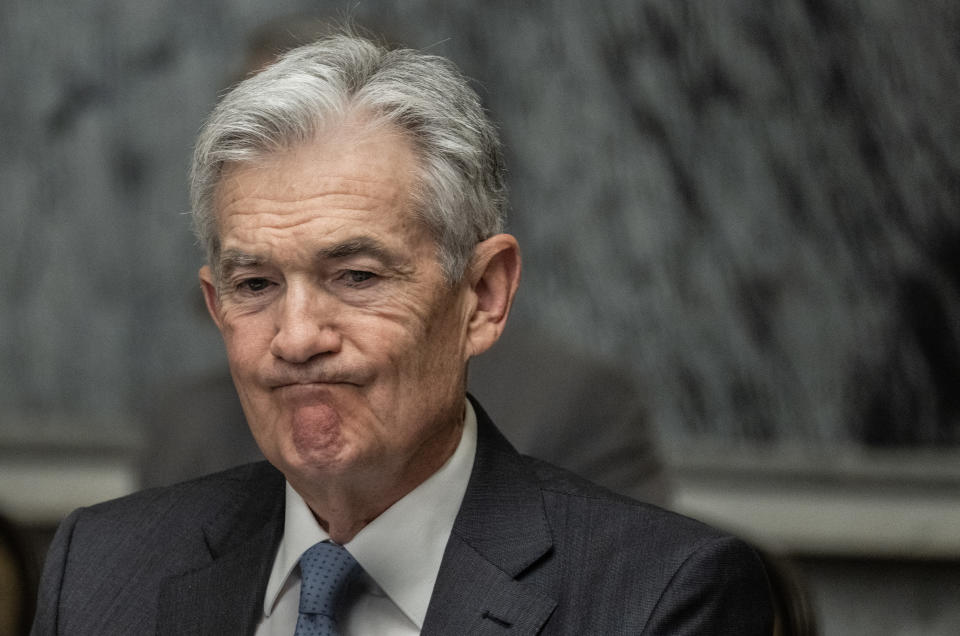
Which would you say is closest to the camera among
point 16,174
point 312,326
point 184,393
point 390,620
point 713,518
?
point 312,326

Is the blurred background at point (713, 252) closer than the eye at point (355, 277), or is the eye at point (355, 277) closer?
the eye at point (355, 277)

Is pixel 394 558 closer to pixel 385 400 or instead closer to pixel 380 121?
pixel 385 400

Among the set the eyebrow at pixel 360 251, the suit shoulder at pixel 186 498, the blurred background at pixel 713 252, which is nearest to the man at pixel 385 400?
the eyebrow at pixel 360 251

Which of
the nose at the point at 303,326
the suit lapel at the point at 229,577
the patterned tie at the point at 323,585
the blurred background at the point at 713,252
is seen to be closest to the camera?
the nose at the point at 303,326

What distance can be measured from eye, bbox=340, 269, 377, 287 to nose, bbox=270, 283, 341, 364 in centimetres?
4

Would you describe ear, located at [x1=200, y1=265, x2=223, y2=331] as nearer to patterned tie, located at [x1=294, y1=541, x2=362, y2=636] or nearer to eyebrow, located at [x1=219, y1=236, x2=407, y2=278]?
eyebrow, located at [x1=219, y1=236, x2=407, y2=278]

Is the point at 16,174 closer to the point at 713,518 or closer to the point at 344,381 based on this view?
the point at 713,518

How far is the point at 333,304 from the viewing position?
1.86 meters

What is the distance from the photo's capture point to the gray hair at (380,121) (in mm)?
1883

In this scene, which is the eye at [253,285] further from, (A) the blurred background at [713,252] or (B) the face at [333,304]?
(A) the blurred background at [713,252]

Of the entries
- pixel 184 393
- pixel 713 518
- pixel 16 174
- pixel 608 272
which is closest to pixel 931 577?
pixel 713 518

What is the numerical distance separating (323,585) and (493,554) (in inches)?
9.2

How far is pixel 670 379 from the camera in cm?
377

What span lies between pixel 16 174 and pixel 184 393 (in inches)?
39.3
